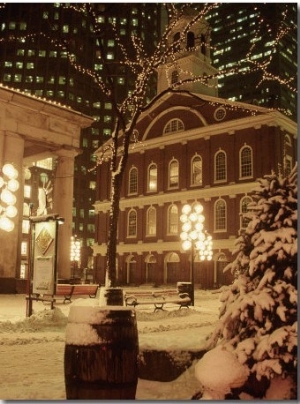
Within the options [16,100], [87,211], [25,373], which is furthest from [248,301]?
[87,211]

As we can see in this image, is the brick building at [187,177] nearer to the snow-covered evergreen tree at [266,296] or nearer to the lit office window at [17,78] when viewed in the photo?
the snow-covered evergreen tree at [266,296]

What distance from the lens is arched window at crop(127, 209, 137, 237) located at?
140 ft

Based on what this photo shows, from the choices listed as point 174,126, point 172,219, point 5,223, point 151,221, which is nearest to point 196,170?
point 172,219

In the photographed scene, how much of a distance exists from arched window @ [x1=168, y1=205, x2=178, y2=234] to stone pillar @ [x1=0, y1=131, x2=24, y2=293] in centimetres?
1864

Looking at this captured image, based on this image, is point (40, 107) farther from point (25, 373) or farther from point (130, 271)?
point (130, 271)

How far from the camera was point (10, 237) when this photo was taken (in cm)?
2203

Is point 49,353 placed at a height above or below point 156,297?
below

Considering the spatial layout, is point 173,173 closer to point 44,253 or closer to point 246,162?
point 246,162

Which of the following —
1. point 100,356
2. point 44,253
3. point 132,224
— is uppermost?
point 132,224

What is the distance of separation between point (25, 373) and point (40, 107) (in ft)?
59.9

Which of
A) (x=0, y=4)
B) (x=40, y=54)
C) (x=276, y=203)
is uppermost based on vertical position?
(x=40, y=54)

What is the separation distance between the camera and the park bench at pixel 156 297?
16547mm

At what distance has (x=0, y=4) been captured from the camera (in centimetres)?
905

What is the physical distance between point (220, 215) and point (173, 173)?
598cm
